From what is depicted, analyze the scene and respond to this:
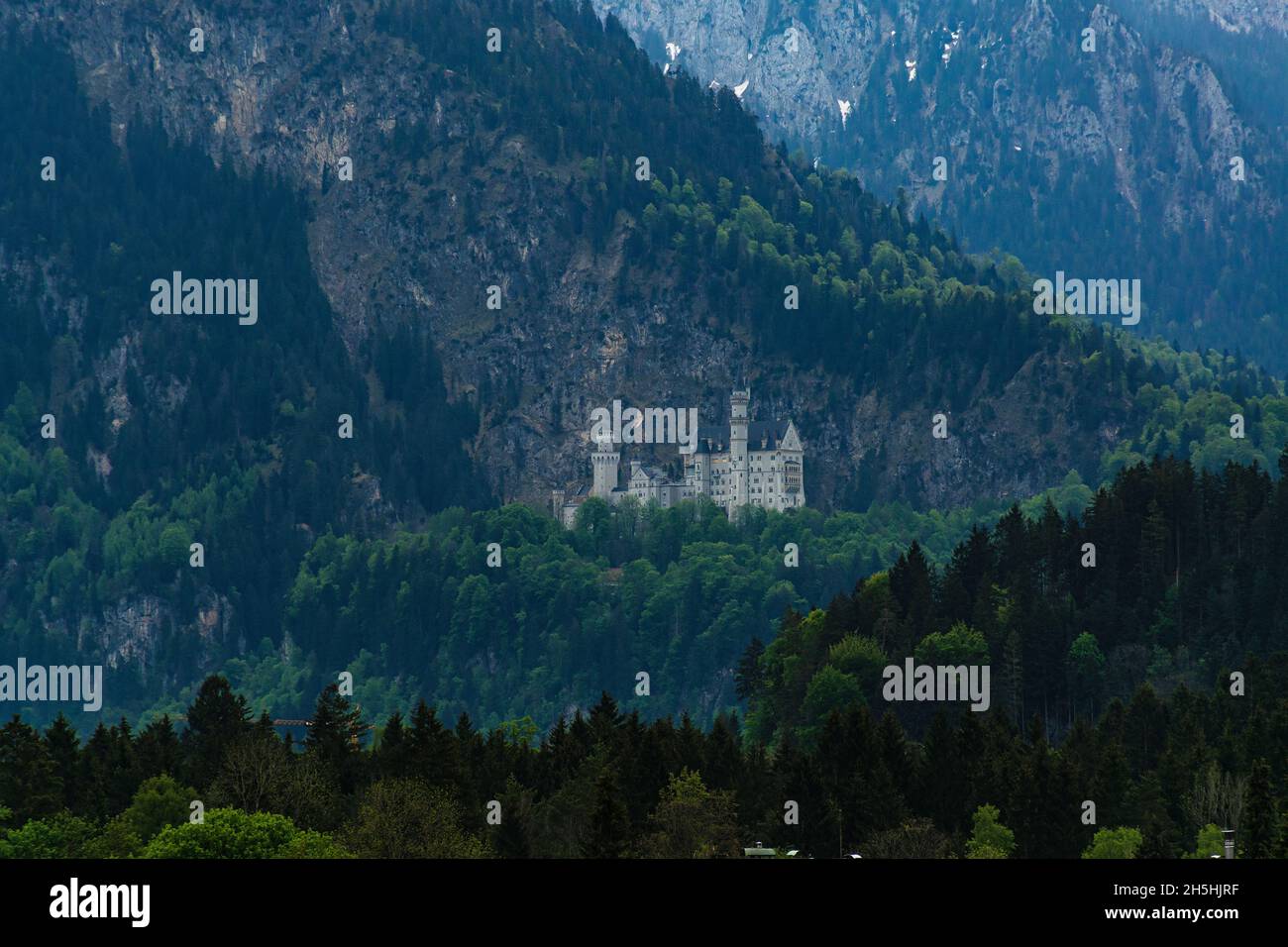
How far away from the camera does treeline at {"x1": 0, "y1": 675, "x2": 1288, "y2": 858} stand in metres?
108

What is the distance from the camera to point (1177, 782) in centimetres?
12294

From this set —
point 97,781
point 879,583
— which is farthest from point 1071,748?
point 879,583

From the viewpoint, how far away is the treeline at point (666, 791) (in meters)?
108

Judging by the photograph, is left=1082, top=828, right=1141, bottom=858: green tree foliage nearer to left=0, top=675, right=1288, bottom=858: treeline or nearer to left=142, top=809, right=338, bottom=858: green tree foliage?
left=0, top=675, right=1288, bottom=858: treeline

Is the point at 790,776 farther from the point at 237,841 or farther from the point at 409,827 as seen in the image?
the point at 237,841

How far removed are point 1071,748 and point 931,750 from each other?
1036 cm
